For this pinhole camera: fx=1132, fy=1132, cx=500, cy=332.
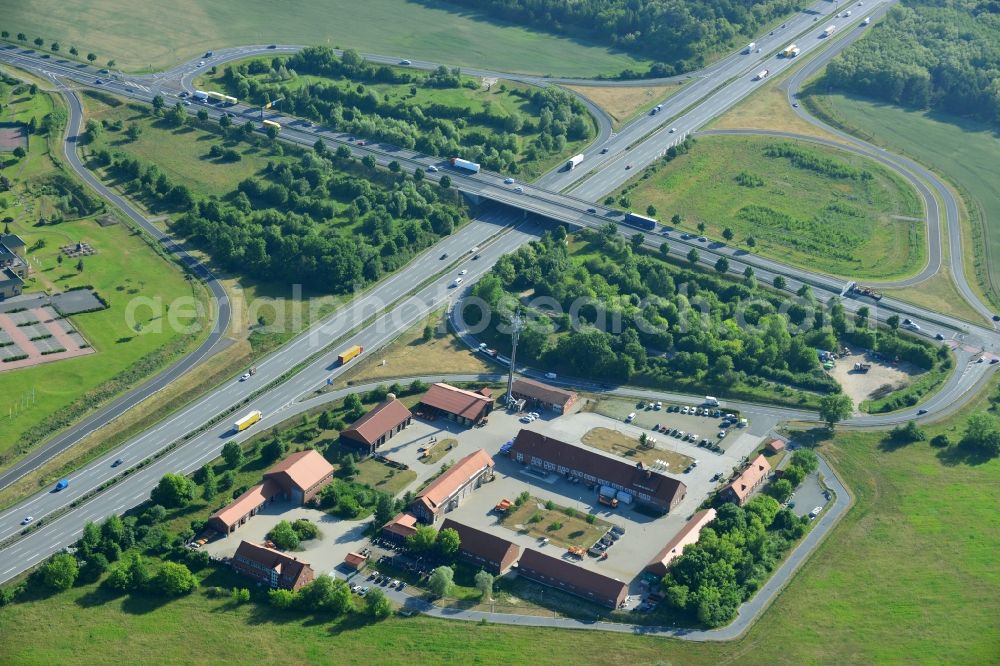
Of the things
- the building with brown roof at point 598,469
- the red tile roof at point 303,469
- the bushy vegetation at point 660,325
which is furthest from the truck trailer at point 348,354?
the building with brown roof at point 598,469

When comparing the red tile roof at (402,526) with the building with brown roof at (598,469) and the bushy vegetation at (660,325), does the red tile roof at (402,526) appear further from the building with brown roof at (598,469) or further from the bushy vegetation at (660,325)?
the bushy vegetation at (660,325)

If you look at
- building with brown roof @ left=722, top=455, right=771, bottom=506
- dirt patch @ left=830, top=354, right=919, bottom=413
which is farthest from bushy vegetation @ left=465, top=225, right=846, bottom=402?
building with brown roof @ left=722, top=455, right=771, bottom=506

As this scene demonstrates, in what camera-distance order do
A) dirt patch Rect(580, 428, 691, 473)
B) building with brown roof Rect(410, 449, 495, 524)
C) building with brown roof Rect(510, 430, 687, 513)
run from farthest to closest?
1. dirt patch Rect(580, 428, 691, 473)
2. building with brown roof Rect(510, 430, 687, 513)
3. building with brown roof Rect(410, 449, 495, 524)

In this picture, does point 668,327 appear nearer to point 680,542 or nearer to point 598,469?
point 598,469

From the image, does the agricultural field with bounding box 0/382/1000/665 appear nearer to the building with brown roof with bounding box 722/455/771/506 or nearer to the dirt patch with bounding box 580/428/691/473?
the building with brown roof with bounding box 722/455/771/506

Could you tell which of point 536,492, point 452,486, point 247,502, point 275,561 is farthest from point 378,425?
point 275,561

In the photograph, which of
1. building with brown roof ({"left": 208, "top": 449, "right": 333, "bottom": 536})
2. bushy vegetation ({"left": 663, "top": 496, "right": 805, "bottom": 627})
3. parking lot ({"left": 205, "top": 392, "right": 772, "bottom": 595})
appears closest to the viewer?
bushy vegetation ({"left": 663, "top": 496, "right": 805, "bottom": 627})

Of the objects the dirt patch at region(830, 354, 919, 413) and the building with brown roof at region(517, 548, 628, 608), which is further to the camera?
the dirt patch at region(830, 354, 919, 413)
